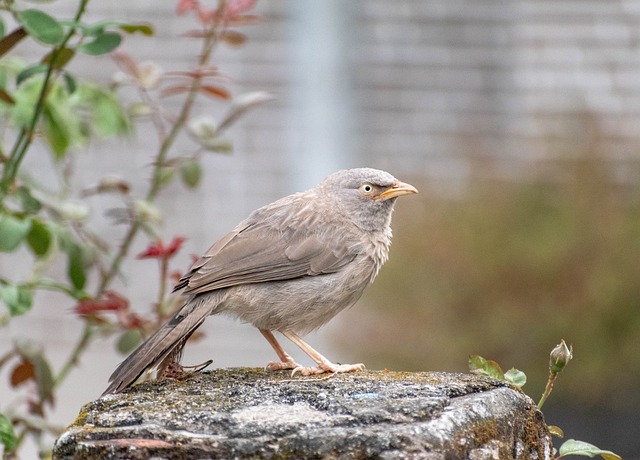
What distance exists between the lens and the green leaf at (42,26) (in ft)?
12.2

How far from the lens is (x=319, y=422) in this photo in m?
2.97

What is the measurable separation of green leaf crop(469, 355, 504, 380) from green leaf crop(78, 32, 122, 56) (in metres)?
1.65

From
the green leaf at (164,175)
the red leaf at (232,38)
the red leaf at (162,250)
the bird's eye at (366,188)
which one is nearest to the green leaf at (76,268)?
the red leaf at (162,250)

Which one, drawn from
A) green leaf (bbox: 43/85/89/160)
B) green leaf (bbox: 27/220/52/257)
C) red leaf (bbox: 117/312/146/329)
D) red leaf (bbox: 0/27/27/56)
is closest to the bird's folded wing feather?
red leaf (bbox: 117/312/146/329)

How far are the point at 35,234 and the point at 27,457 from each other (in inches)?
229

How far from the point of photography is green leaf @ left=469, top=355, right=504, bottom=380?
344 cm

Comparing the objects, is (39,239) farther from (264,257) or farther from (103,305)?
(264,257)

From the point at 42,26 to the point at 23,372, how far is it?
128 cm

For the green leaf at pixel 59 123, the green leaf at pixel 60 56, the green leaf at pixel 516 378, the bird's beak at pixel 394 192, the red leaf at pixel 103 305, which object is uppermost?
the green leaf at pixel 60 56

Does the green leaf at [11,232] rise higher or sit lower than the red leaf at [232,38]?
lower

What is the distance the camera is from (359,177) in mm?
5094

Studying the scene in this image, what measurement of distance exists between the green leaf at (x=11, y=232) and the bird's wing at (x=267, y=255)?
720mm

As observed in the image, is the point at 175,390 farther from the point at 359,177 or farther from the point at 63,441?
the point at 359,177

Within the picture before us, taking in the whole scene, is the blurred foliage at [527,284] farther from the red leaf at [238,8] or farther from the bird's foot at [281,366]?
the red leaf at [238,8]
